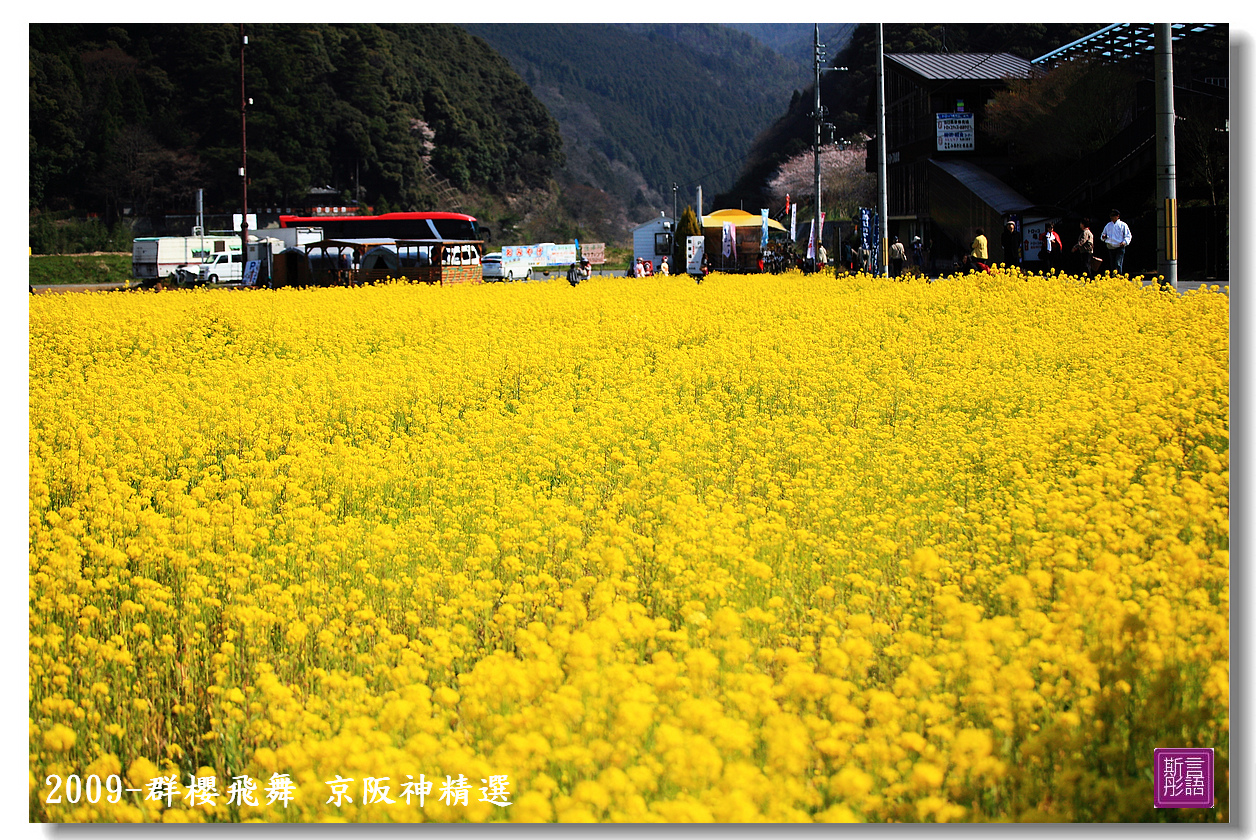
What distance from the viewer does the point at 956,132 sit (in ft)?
95.7

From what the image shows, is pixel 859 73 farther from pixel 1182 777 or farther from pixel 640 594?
pixel 1182 777

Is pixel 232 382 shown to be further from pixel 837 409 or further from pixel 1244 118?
pixel 1244 118

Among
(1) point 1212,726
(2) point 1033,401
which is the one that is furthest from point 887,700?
Result: (2) point 1033,401

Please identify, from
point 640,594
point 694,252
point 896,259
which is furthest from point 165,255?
point 640,594

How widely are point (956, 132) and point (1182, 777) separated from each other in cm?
2827

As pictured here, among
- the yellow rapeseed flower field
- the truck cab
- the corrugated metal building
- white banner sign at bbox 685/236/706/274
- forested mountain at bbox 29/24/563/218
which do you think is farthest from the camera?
the truck cab

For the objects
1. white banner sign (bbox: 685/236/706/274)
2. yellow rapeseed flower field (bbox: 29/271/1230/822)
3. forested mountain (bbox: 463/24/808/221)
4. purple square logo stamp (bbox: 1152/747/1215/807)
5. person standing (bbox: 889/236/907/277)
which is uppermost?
forested mountain (bbox: 463/24/808/221)

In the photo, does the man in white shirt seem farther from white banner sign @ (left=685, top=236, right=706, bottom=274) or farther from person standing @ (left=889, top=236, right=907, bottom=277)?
white banner sign @ (left=685, top=236, right=706, bottom=274)

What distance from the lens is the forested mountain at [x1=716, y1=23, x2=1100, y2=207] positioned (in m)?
30.1

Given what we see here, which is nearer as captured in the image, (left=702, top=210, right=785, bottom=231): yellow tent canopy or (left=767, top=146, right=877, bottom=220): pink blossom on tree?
(left=702, top=210, right=785, bottom=231): yellow tent canopy

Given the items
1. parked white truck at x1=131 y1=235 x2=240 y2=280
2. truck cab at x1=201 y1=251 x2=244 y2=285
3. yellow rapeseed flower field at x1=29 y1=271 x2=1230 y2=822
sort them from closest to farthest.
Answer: yellow rapeseed flower field at x1=29 y1=271 x2=1230 y2=822 < parked white truck at x1=131 y1=235 x2=240 y2=280 < truck cab at x1=201 y1=251 x2=244 y2=285

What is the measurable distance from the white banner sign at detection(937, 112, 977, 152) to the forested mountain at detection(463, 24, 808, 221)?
4662 mm

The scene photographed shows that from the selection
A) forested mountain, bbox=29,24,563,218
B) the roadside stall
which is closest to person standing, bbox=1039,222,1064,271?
forested mountain, bbox=29,24,563,218

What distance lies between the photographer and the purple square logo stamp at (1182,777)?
125 inches
